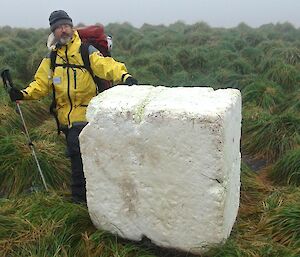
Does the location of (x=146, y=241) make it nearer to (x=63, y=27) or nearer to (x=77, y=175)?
(x=77, y=175)

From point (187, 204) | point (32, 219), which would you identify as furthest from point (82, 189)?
point (187, 204)

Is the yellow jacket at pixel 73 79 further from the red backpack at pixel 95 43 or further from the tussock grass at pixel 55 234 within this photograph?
the tussock grass at pixel 55 234

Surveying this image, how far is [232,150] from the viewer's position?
3463mm

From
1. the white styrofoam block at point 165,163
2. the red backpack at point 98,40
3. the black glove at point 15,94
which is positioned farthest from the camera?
the black glove at point 15,94

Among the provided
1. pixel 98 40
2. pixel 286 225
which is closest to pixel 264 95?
pixel 98 40

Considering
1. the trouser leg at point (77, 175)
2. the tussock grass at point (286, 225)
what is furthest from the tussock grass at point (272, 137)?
the trouser leg at point (77, 175)

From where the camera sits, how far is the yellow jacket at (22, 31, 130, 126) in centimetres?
424

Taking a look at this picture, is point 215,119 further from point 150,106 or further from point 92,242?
point 92,242

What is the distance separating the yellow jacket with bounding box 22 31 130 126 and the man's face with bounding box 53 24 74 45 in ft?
0.17

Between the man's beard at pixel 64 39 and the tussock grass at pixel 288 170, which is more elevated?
the man's beard at pixel 64 39

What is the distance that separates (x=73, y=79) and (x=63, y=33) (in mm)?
429

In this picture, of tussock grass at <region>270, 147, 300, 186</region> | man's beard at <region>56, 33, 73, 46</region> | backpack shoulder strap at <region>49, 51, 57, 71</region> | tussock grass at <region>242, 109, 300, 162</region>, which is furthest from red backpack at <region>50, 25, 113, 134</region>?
tussock grass at <region>242, 109, 300, 162</region>

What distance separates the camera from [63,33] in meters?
4.34

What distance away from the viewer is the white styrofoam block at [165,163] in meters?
3.21
